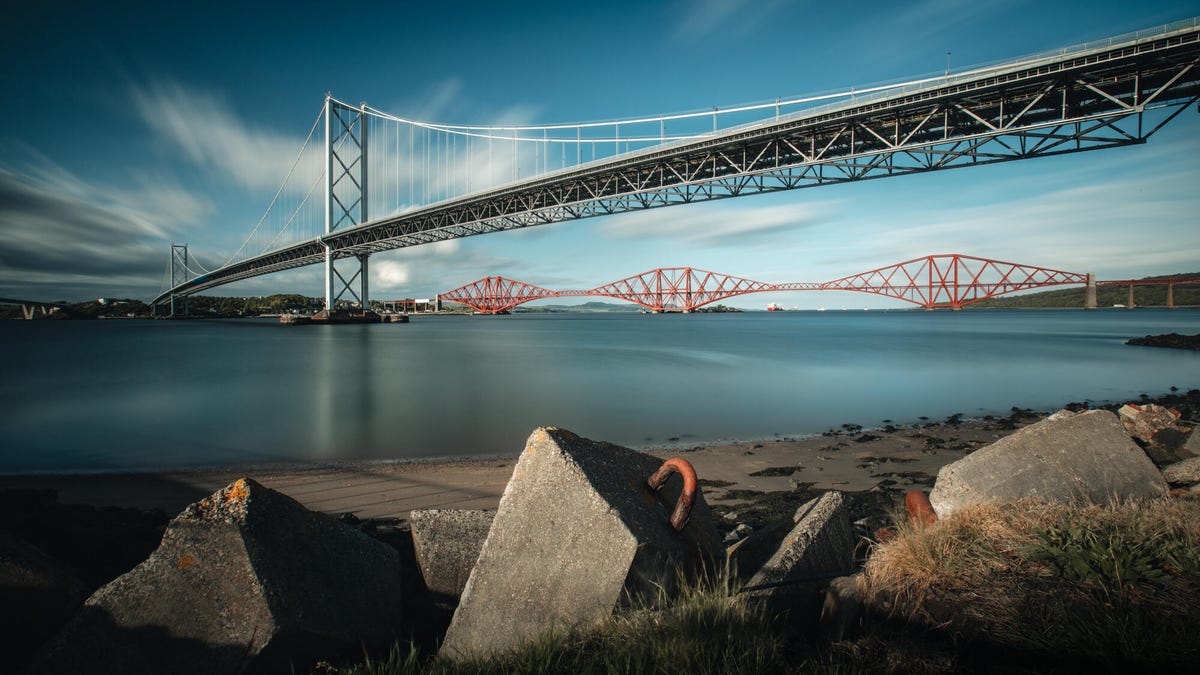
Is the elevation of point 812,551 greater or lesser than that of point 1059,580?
lesser

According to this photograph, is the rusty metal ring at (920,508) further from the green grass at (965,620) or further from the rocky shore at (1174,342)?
the rocky shore at (1174,342)

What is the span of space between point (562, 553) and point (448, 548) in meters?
0.90

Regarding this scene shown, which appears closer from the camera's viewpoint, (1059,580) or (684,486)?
(1059,580)

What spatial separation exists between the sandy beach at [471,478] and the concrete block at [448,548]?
274cm

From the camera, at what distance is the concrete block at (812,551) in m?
2.33

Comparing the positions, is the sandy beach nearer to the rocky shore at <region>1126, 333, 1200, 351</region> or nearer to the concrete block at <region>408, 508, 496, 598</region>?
the concrete block at <region>408, 508, 496, 598</region>

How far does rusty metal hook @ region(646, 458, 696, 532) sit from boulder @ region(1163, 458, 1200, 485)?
378 centimetres

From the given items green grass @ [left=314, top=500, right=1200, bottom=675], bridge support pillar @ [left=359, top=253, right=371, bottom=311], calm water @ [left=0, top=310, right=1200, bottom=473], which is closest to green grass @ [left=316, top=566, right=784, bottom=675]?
green grass @ [left=314, top=500, right=1200, bottom=675]

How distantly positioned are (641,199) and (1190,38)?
2431 centimetres

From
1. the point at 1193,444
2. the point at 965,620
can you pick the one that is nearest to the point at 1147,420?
the point at 1193,444

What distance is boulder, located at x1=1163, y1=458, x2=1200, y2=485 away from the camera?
3633mm

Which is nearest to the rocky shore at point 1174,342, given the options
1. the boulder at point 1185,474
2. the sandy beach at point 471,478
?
the sandy beach at point 471,478

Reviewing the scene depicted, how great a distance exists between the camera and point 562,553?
215 centimetres

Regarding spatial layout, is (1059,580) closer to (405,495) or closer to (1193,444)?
(1193,444)
